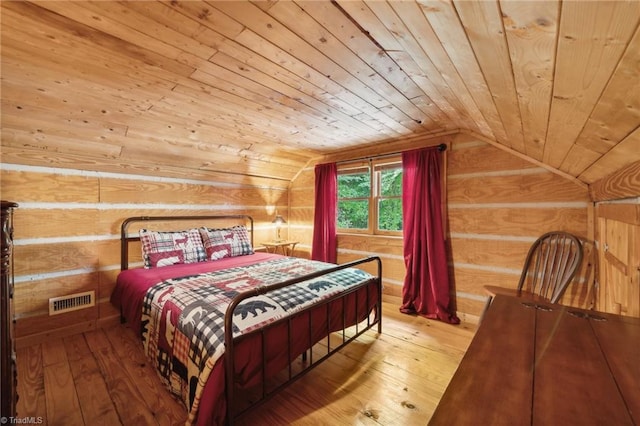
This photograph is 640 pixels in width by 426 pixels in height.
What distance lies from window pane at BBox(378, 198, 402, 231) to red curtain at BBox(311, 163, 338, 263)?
64 cm

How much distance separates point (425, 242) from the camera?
3027 mm

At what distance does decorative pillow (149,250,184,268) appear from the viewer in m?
2.77

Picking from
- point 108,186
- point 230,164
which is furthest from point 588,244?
point 108,186

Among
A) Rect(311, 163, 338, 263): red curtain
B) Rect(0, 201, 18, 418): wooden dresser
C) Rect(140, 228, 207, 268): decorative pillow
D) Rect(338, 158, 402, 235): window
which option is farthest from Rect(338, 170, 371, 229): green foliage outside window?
Rect(0, 201, 18, 418): wooden dresser

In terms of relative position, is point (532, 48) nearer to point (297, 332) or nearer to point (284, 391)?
point (297, 332)

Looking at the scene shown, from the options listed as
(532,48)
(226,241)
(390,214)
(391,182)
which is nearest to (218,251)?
(226,241)

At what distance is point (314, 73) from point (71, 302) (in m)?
3.02

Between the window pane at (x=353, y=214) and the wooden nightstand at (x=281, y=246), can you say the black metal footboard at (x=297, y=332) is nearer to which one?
the window pane at (x=353, y=214)

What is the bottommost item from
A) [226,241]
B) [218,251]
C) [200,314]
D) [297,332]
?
[297,332]

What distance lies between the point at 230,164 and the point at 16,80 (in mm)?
2021

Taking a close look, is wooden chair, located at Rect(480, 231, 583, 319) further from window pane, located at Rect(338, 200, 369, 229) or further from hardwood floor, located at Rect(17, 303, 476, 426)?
window pane, located at Rect(338, 200, 369, 229)

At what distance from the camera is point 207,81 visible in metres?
1.74

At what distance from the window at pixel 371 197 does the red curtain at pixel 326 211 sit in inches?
6.4

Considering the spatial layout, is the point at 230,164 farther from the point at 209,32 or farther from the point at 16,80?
the point at 209,32
